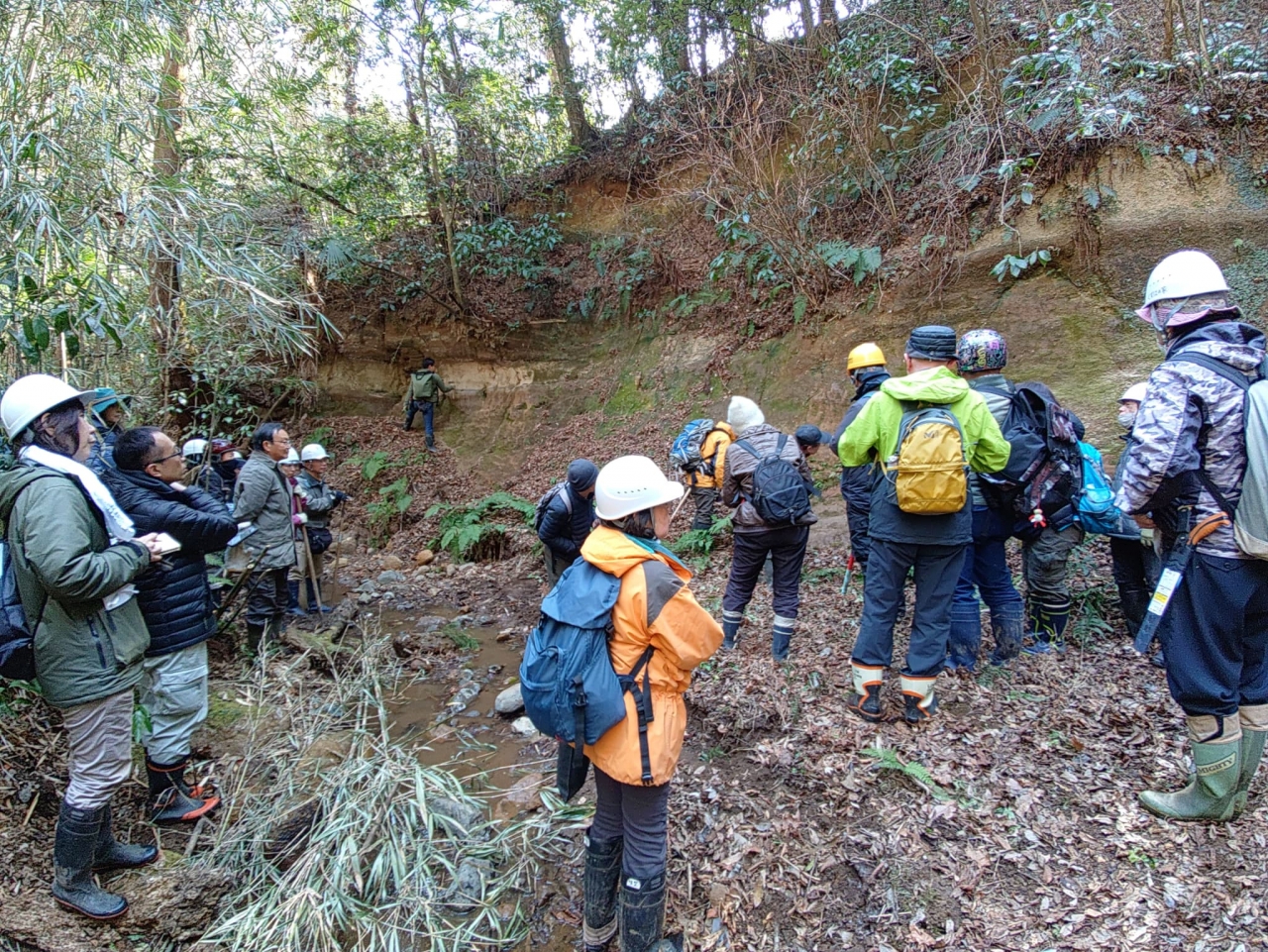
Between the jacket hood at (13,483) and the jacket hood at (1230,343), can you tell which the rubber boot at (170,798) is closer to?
the jacket hood at (13,483)

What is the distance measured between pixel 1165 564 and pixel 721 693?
268 cm

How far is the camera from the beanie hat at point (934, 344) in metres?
3.94

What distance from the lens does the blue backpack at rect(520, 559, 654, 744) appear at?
247cm

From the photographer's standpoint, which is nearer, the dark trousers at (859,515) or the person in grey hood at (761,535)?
the person in grey hood at (761,535)

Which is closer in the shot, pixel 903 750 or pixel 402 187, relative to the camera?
pixel 903 750

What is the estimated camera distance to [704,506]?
8156mm

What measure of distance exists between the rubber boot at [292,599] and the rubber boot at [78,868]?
425cm

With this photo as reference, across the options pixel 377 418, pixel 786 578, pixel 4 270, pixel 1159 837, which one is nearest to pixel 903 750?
pixel 1159 837

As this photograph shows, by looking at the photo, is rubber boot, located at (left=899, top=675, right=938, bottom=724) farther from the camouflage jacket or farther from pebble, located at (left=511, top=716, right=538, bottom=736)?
pebble, located at (left=511, top=716, right=538, bottom=736)

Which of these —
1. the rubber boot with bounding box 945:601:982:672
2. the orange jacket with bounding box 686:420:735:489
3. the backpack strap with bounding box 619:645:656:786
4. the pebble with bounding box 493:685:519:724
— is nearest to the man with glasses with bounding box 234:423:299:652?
the pebble with bounding box 493:685:519:724

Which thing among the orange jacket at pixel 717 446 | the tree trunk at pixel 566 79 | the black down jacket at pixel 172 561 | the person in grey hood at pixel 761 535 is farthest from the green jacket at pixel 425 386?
the black down jacket at pixel 172 561

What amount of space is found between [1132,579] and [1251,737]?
1.86 meters

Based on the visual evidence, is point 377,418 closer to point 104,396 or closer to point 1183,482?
point 104,396

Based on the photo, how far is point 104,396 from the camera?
168 inches
